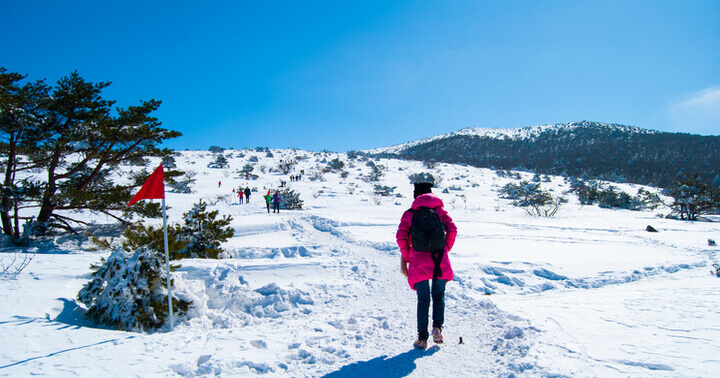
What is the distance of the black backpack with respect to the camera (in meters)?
3.69

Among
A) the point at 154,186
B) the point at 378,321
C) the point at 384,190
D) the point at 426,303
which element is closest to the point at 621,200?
the point at 384,190

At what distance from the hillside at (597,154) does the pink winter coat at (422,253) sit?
74.5m

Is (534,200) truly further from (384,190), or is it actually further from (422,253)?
(422,253)

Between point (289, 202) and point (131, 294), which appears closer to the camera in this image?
point (131, 294)

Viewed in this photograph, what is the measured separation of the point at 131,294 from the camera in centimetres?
467

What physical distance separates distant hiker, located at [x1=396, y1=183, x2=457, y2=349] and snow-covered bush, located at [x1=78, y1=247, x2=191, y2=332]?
380 cm

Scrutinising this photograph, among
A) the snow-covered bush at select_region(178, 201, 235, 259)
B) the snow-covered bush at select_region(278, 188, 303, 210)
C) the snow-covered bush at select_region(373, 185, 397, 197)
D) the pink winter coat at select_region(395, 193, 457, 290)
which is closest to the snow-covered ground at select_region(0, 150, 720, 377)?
the pink winter coat at select_region(395, 193, 457, 290)

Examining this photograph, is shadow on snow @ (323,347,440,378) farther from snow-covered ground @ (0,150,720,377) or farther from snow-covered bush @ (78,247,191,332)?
snow-covered bush @ (78,247,191,332)

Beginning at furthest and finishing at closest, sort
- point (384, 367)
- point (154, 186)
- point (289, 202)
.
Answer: point (289, 202), point (154, 186), point (384, 367)

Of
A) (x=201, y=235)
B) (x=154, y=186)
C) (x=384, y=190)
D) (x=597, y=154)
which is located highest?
(x=597, y=154)

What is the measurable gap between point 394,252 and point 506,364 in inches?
290

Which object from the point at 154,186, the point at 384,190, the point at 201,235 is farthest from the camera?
the point at 384,190

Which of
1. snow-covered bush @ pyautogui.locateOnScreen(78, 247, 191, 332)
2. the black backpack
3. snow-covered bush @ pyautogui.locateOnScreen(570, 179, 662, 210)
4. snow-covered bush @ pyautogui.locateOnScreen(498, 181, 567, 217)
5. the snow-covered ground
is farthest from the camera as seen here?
snow-covered bush @ pyautogui.locateOnScreen(570, 179, 662, 210)

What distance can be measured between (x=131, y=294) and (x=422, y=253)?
4.24 m
